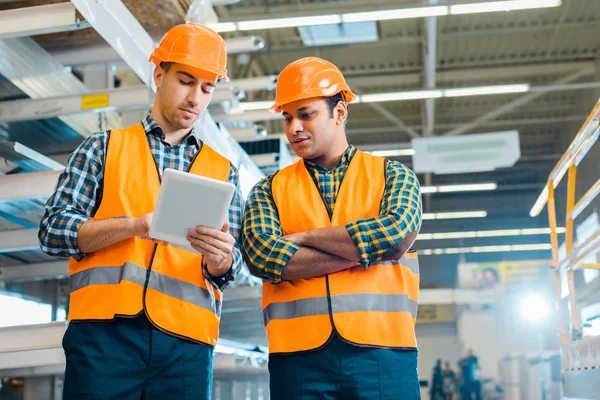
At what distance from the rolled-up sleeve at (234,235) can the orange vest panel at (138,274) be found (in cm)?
4

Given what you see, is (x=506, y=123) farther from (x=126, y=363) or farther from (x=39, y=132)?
→ (x=126, y=363)

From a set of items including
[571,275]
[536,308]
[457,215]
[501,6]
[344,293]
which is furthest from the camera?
[457,215]

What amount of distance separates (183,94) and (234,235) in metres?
0.55

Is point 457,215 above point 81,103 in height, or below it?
above

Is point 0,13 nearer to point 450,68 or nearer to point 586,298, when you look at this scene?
point 586,298

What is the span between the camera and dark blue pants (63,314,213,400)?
2.04 metres

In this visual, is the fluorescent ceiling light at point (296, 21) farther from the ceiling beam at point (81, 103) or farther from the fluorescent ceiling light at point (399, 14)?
the ceiling beam at point (81, 103)

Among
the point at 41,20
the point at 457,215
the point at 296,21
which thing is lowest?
the point at 41,20

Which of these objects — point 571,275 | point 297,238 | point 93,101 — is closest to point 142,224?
point 297,238

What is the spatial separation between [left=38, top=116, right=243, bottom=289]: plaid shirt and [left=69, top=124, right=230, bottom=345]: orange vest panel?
0.04 meters

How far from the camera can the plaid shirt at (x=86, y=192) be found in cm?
212

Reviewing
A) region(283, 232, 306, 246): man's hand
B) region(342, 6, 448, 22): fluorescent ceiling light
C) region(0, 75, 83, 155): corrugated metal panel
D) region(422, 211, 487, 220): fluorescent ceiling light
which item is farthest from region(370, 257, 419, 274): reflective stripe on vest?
region(422, 211, 487, 220): fluorescent ceiling light

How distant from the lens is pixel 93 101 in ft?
12.6

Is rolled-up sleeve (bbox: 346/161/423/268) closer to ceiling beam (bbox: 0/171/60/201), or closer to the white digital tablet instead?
the white digital tablet
